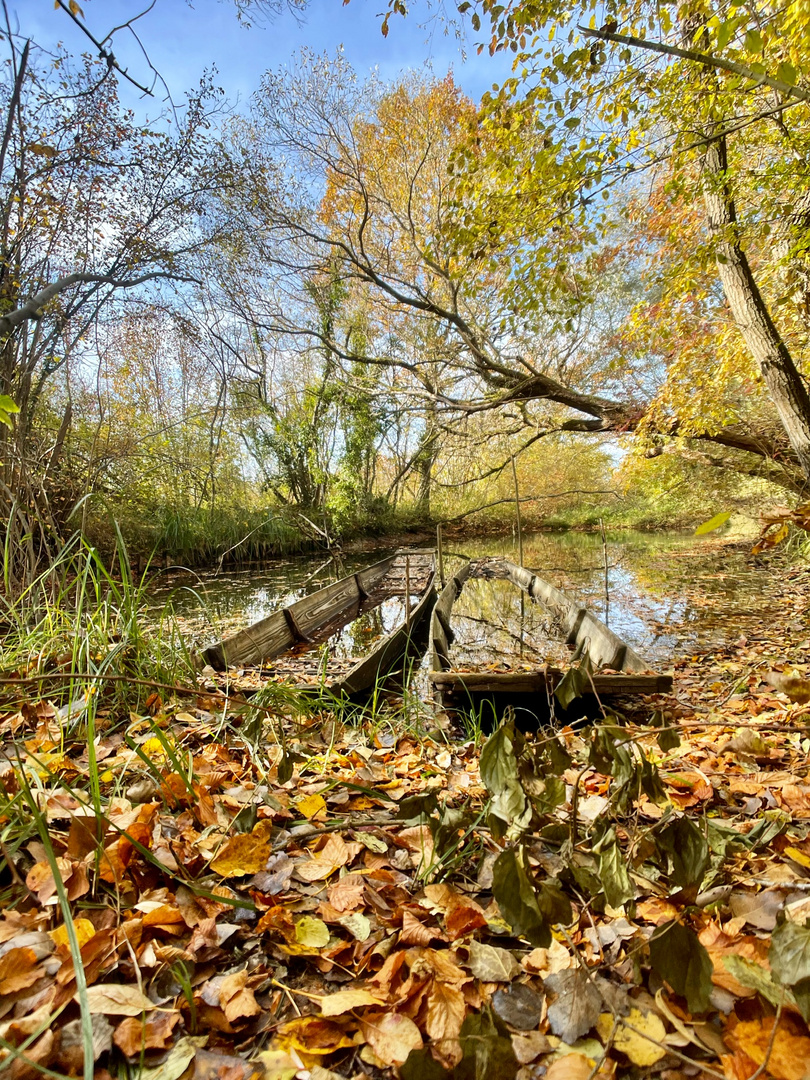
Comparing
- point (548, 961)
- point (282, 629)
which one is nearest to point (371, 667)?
point (282, 629)

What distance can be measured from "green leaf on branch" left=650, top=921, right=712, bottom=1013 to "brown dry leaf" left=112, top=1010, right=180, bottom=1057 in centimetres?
73

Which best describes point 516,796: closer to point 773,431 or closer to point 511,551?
point 773,431

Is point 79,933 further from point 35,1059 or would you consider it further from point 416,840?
point 416,840

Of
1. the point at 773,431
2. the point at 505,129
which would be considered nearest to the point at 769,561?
the point at 773,431

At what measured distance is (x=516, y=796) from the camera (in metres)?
0.92

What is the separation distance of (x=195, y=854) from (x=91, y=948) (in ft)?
0.96

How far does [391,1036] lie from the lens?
76cm

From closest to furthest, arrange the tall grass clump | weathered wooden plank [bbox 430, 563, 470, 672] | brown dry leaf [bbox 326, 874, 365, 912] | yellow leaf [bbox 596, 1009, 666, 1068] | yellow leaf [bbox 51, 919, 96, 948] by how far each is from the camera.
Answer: yellow leaf [bbox 596, 1009, 666, 1068], yellow leaf [bbox 51, 919, 96, 948], brown dry leaf [bbox 326, 874, 365, 912], the tall grass clump, weathered wooden plank [bbox 430, 563, 470, 672]

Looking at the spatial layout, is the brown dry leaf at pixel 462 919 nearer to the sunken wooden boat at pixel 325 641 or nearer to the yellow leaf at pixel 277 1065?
the yellow leaf at pixel 277 1065

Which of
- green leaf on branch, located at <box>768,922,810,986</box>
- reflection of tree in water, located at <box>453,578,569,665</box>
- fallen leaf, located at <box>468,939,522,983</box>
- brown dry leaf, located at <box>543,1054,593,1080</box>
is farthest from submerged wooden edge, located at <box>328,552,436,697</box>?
green leaf on branch, located at <box>768,922,810,986</box>

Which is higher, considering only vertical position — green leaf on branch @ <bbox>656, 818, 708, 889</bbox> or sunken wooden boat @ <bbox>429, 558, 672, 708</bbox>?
green leaf on branch @ <bbox>656, 818, 708, 889</bbox>

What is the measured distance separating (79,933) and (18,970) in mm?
95

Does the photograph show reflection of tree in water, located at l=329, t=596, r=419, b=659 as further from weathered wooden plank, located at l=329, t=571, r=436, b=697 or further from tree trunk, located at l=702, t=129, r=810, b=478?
tree trunk, located at l=702, t=129, r=810, b=478

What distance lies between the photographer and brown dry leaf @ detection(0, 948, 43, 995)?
734 mm
